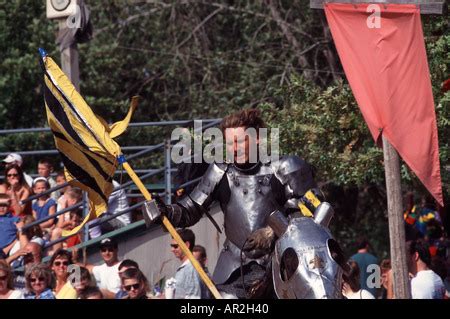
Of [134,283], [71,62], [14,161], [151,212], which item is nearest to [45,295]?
[134,283]

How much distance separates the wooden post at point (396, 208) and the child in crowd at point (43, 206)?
A: 4.42 m

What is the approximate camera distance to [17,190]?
46.7 ft

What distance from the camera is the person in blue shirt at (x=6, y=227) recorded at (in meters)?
13.7

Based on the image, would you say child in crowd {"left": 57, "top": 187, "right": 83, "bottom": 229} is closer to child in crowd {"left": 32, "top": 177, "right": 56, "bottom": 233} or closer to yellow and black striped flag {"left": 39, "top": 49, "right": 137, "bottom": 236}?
child in crowd {"left": 32, "top": 177, "right": 56, "bottom": 233}

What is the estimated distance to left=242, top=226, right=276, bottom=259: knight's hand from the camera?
8877 mm

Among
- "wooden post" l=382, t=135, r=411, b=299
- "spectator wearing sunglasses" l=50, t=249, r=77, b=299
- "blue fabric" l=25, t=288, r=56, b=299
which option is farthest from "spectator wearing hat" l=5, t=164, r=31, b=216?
"wooden post" l=382, t=135, r=411, b=299

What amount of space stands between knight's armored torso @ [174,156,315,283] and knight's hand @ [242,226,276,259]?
0.75ft

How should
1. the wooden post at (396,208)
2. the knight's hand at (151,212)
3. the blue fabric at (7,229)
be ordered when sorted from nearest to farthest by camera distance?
the knight's hand at (151,212), the wooden post at (396,208), the blue fabric at (7,229)

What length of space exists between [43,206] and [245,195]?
5.50 m

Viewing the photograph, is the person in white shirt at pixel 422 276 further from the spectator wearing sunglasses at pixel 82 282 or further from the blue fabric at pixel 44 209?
the blue fabric at pixel 44 209

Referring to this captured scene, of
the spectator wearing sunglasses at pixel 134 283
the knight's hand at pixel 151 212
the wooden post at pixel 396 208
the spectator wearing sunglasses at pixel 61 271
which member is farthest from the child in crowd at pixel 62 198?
the knight's hand at pixel 151 212

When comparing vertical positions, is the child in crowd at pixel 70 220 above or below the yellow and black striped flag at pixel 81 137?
below
